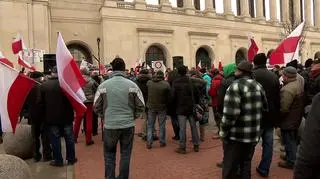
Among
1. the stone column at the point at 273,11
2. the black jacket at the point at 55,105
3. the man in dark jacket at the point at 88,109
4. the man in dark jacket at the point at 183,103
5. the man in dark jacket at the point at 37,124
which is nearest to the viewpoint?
the black jacket at the point at 55,105

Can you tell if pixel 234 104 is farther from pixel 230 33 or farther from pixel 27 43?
pixel 230 33

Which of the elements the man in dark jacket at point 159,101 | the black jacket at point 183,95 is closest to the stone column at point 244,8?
the man in dark jacket at point 159,101

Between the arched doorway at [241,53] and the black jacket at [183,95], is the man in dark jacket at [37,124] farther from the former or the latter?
the arched doorway at [241,53]

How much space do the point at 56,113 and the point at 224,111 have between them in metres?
4.47

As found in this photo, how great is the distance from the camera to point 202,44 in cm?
4147

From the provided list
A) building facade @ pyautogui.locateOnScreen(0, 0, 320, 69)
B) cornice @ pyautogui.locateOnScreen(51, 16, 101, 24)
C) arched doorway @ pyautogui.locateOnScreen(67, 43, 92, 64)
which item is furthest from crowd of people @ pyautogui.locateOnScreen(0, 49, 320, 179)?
arched doorway @ pyautogui.locateOnScreen(67, 43, 92, 64)

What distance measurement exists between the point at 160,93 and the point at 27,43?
22809 millimetres

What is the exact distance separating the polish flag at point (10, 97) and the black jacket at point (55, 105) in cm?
124

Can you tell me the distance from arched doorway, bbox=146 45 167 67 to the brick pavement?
1089 inches

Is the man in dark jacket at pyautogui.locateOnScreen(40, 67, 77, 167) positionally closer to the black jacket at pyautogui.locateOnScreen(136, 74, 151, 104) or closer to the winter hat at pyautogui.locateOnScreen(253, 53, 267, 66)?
the black jacket at pyautogui.locateOnScreen(136, 74, 151, 104)

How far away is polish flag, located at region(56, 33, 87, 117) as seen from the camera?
26.7 feet

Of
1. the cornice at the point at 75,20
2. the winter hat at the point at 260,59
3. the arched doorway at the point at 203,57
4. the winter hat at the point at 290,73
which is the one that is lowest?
the winter hat at the point at 290,73

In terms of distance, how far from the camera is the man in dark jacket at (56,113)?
28.7 feet

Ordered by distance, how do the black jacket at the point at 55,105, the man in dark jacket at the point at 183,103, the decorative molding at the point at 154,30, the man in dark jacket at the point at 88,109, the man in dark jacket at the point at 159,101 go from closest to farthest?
the black jacket at the point at 55,105
the man in dark jacket at the point at 183,103
the man in dark jacket at the point at 159,101
the man in dark jacket at the point at 88,109
the decorative molding at the point at 154,30
